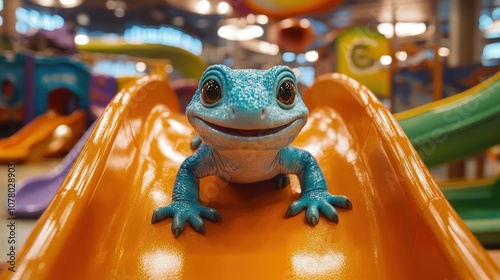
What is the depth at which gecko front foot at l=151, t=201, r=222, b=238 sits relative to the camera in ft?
3.94

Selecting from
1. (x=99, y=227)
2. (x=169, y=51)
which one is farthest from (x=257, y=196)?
(x=169, y=51)

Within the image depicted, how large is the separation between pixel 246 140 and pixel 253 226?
1.10 ft

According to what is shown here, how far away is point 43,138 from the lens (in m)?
4.41

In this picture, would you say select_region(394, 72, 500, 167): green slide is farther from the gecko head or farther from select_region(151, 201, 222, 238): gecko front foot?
select_region(151, 201, 222, 238): gecko front foot

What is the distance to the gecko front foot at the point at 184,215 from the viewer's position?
120cm

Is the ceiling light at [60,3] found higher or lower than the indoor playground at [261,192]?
higher

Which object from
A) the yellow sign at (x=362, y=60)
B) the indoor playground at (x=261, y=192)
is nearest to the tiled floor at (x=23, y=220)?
the indoor playground at (x=261, y=192)

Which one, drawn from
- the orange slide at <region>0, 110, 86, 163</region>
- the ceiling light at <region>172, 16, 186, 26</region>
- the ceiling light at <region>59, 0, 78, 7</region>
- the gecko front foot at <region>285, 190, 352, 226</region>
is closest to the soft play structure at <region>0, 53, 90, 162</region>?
the orange slide at <region>0, 110, 86, 163</region>

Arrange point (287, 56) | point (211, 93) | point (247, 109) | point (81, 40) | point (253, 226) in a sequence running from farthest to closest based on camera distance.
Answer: point (81, 40) < point (287, 56) < point (253, 226) < point (211, 93) < point (247, 109)

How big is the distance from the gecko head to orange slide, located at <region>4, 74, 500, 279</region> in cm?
31

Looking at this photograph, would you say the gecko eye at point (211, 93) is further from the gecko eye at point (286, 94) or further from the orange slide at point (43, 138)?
the orange slide at point (43, 138)

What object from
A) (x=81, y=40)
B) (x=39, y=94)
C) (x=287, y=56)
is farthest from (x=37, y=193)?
(x=81, y=40)

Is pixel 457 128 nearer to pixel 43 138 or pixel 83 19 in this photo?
pixel 43 138

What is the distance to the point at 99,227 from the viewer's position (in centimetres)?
113
